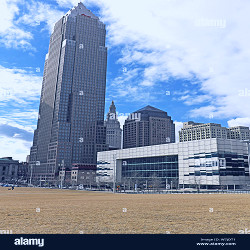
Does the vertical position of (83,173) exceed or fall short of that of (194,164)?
it falls short

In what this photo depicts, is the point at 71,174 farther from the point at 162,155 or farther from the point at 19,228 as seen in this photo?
the point at 19,228

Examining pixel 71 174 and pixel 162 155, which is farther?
pixel 71 174

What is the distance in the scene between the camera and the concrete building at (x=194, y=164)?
4213 inches

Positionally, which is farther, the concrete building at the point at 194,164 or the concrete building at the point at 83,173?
the concrete building at the point at 83,173

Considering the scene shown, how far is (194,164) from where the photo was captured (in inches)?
4505

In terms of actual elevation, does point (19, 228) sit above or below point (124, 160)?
below

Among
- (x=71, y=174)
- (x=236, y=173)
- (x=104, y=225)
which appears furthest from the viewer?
(x=71, y=174)

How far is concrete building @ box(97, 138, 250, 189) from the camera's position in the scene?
107000mm

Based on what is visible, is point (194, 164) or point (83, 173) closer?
point (194, 164)

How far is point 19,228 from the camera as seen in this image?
14.4 m

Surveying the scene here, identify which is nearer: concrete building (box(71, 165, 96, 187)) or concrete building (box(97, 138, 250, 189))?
concrete building (box(97, 138, 250, 189))
